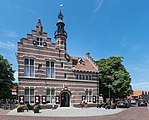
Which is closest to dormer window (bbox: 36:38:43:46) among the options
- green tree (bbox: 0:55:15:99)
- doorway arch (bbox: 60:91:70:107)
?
green tree (bbox: 0:55:15:99)

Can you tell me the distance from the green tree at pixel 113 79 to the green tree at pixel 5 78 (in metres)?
20.3

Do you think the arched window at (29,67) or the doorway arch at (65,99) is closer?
the arched window at (29,67)

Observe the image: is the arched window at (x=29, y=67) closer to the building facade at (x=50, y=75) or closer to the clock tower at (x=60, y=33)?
the building facade at (x=50, y=75)

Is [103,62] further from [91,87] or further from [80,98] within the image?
[80,98]

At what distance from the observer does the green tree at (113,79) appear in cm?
4116

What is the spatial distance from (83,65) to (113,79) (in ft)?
28.9

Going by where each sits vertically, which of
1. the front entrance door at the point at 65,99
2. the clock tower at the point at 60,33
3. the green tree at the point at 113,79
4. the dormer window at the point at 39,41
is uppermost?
the clock tower at the point at 60,33

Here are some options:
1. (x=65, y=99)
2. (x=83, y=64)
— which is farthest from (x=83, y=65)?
(x=65, y=99)

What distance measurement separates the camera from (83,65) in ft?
125

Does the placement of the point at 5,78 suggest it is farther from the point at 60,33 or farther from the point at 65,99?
the point at 60,33

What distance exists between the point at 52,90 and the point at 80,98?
248 inches

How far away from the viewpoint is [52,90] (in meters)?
32.4

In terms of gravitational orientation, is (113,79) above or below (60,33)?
below

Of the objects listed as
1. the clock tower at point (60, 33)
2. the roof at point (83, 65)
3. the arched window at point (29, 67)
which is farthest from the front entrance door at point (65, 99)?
the clock tower at point (60, 33)
